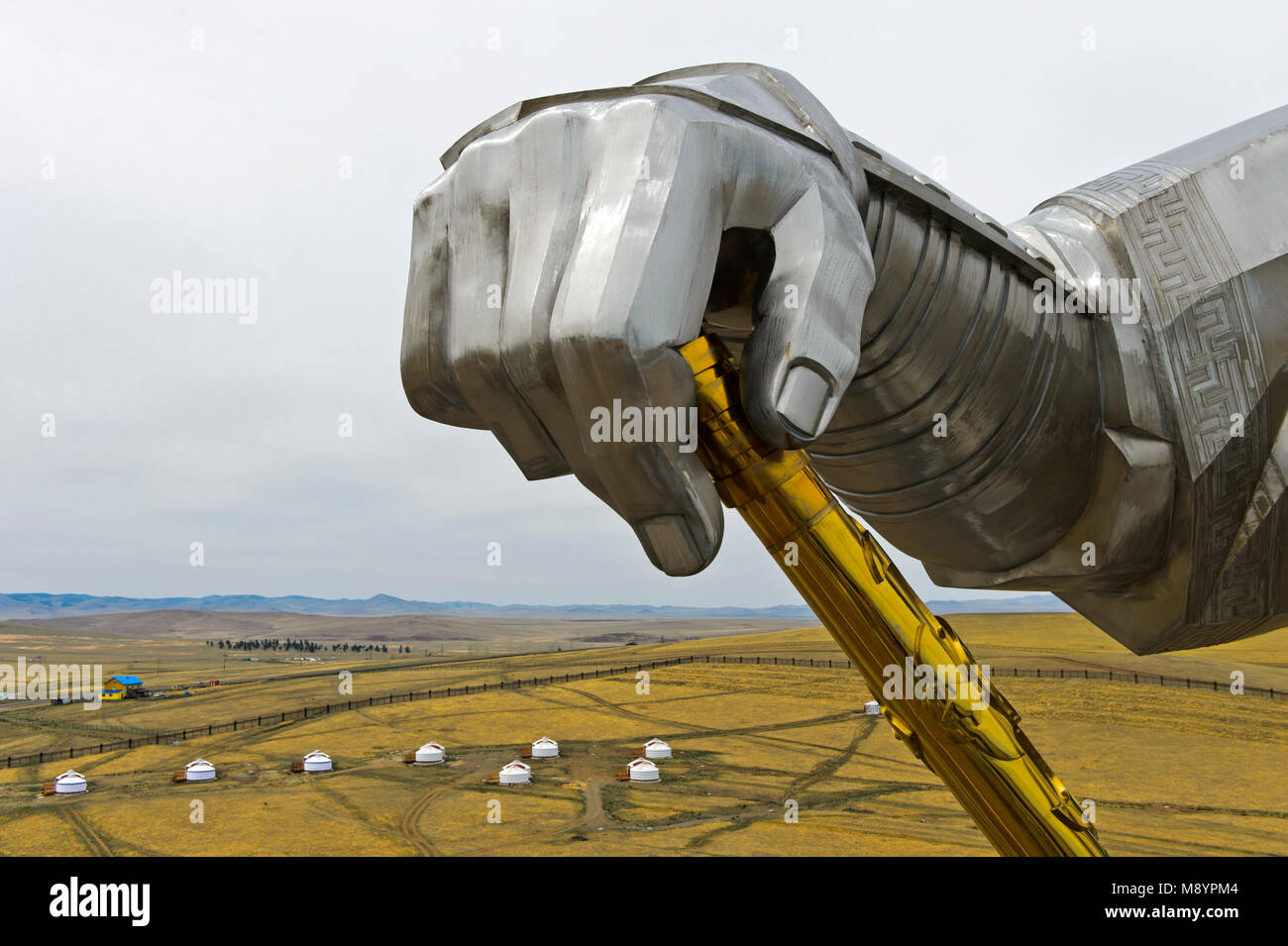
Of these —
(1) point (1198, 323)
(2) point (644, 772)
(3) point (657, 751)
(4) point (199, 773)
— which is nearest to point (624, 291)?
(1) point (1198, 323)

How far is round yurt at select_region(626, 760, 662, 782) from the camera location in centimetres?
2680

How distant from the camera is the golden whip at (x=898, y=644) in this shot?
231cm

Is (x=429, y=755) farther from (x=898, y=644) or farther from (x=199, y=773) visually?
(x=898, y=644)

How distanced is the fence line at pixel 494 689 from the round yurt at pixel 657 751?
36.4 ft

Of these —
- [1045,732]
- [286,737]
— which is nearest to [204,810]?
[286,737]

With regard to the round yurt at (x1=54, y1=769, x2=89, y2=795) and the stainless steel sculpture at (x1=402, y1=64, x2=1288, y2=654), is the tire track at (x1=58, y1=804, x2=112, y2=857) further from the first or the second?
the stainless steel sculpture at (x1=402, y1=64, x2=1288, y2=654)

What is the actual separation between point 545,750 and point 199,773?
433 inches

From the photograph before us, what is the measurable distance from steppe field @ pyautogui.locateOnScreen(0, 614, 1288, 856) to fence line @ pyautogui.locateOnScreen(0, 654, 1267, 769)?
736mm

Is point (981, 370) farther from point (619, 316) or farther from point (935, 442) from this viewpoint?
point (619, 316)

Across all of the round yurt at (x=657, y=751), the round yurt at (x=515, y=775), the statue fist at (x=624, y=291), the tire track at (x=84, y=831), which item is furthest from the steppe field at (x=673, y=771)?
the statue fist at (x=624, y=291)

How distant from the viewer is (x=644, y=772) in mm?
26875

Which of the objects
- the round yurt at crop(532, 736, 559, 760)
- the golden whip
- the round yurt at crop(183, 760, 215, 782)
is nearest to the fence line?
the round yurt at crop(183, 760, 215, 782)

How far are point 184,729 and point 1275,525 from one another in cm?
4339

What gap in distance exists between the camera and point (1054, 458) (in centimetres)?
297
